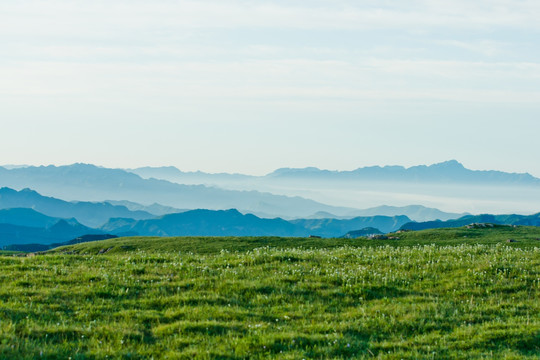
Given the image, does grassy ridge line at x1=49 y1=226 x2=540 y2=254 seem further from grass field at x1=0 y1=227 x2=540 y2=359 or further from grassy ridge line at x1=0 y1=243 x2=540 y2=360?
grassy ridge line at x1=0 y1=243 x2=540 y2=360

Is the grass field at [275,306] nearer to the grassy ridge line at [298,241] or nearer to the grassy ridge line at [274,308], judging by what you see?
the grassy ridge line at [274,308]

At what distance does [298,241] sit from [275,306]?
34114 millimetres

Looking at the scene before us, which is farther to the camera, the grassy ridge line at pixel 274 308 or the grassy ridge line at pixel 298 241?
the grassy ridge line at pixel 298 241

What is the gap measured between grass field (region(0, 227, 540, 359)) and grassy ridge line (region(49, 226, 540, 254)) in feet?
74.0

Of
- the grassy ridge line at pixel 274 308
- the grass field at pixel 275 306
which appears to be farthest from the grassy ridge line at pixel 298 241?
the grassy ridge line at pixel 274 308

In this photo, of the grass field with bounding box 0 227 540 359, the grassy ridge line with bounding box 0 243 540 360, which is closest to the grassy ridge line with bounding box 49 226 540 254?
the grass field with bounding box 0 227 540 359

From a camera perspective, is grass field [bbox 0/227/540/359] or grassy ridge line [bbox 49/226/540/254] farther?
grassy ridge line [bbox 49/226/540/254]

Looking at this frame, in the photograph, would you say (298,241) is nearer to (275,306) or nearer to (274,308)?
(275,306)

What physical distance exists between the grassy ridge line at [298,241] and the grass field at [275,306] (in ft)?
74.0

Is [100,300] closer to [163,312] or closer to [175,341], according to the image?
[163,312]

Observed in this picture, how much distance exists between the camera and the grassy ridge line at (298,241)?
4531 centimetres

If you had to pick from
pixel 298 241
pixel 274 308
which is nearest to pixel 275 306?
pixel 274 308

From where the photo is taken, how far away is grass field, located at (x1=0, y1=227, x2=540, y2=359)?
11266 millimetres

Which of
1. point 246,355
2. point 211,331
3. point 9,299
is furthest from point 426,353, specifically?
point 9,299
